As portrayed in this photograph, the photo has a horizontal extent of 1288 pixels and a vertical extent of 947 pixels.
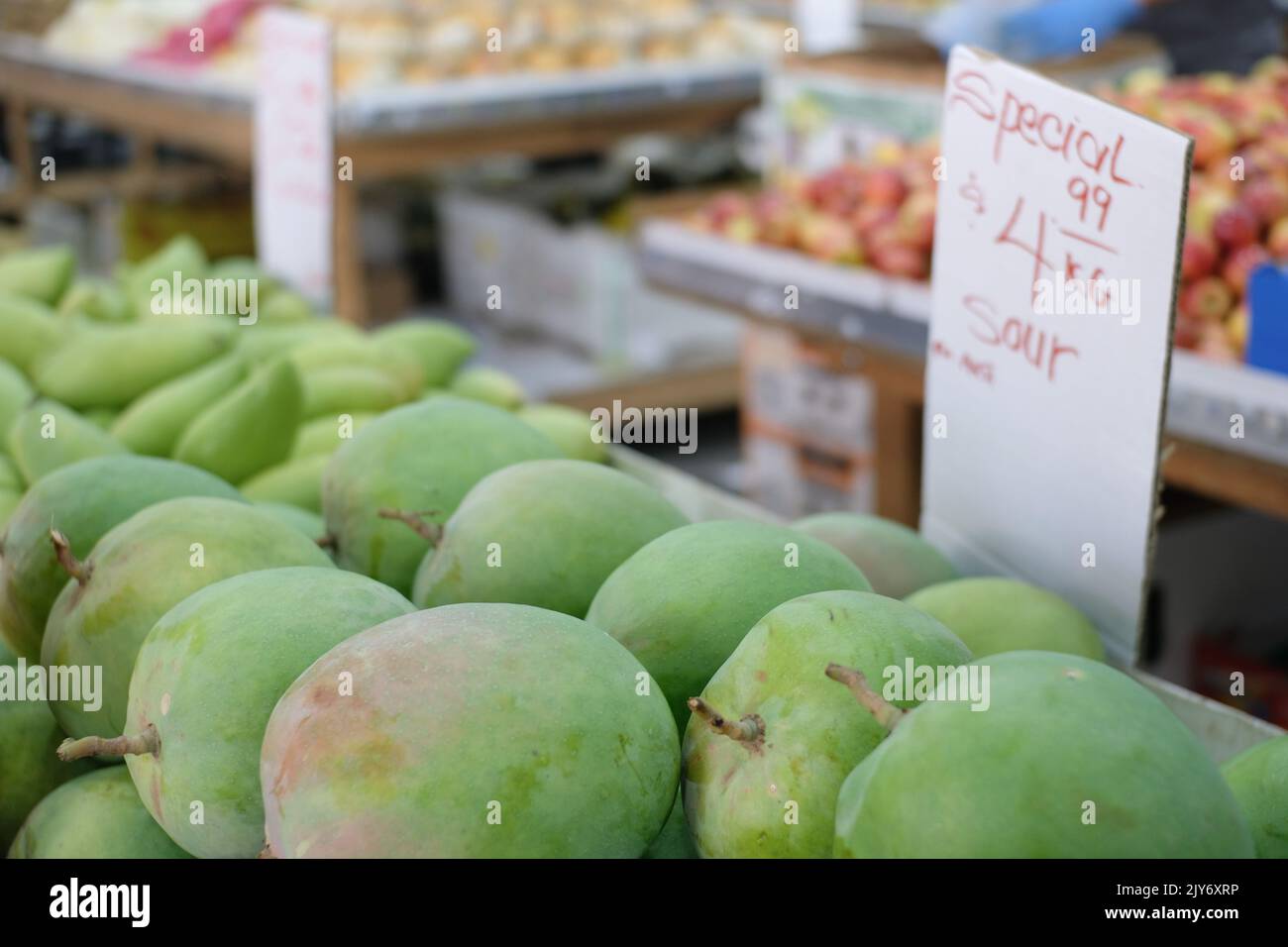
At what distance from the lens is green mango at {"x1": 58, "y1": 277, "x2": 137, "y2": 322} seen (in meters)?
1.86

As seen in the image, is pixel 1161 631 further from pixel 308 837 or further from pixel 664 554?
pixel 308 837

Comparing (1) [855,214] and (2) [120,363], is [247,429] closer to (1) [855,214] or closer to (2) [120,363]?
(2) [120,363]

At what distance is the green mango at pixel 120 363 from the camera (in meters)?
1.55

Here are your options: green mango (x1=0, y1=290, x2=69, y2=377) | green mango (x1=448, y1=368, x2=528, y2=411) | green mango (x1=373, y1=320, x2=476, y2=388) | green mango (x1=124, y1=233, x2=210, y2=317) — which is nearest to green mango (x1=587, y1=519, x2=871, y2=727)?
green mango (x1=448, y1=368, x2=528, y2=411)

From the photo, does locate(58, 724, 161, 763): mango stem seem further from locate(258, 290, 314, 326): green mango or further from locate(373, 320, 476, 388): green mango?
locate(258, 290, 314, 326): green mango

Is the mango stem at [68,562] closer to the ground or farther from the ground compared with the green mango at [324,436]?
farther from the ground

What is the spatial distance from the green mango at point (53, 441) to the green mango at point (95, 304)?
1.74ft

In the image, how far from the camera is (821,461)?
281cm

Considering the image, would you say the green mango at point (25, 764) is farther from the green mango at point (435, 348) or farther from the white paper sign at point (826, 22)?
the white paper sign at point (826, 22)

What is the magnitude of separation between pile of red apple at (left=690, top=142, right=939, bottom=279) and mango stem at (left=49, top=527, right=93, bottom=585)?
72.5 inches

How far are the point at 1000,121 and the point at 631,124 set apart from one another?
2744 millimetres

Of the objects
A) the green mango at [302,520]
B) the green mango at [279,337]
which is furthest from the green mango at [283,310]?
the green mango at [302,520]

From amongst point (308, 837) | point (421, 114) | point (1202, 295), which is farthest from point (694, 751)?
point (421, 114)

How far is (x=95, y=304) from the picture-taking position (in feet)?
6.13
